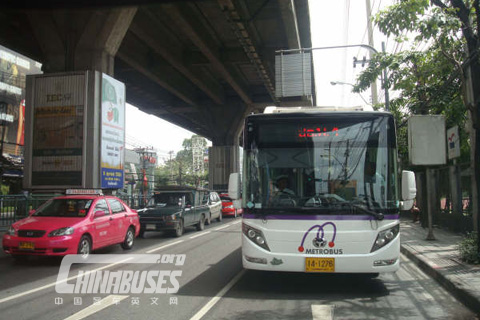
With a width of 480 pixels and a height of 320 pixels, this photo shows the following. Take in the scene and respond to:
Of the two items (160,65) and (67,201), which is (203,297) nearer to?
(67,201)

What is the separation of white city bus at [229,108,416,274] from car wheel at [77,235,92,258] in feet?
15.3

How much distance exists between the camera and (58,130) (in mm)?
15922

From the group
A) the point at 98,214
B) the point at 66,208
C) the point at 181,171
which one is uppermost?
the point at 181,171

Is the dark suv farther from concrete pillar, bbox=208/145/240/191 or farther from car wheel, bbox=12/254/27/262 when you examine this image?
concrete pillar, bbox=208/145/240/191

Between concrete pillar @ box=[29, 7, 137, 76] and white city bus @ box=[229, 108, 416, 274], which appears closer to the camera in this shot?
white city bus @ box=[229, 108, 416, 274]

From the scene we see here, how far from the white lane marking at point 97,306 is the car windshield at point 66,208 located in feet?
14.0

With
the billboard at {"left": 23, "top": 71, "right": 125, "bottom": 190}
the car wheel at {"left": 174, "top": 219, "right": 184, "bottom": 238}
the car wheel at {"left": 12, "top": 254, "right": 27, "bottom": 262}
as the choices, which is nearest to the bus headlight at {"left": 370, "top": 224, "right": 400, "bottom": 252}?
the car wheel at {"left": 12, "top": 254, "right": 27, "bottom": 262}

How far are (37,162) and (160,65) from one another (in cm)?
1304

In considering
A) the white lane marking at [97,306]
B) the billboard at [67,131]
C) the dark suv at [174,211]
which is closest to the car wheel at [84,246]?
the white lane marking at [97,306]

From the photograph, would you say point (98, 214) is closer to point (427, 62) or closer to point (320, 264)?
point (320, 264)

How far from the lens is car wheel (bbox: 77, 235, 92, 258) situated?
9539mm

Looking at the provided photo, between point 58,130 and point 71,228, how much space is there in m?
7.78

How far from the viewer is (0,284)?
292 inches

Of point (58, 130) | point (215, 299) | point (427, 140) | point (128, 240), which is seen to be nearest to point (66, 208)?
point (128, 240)
